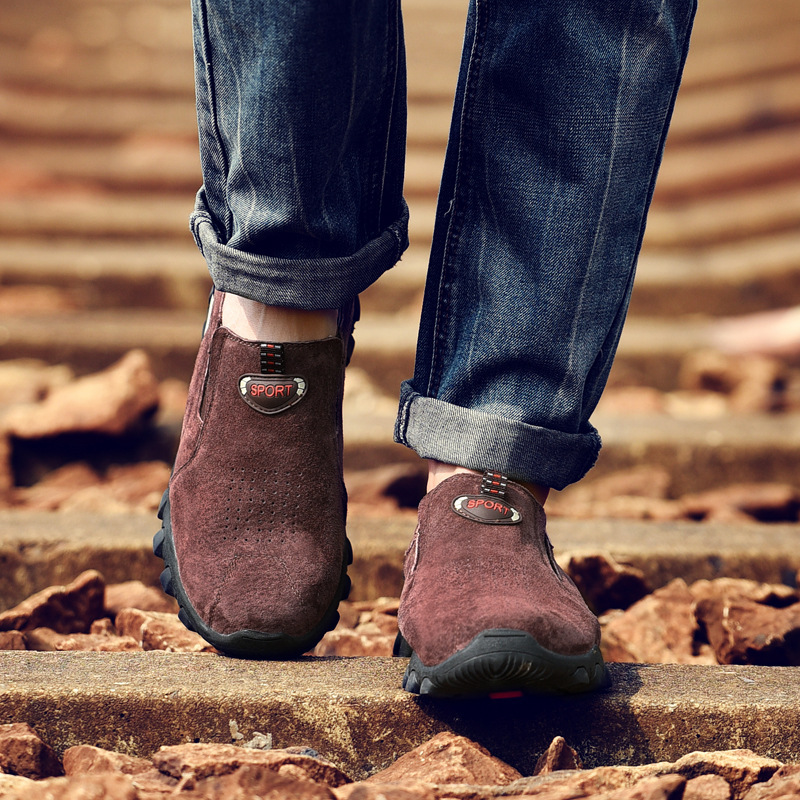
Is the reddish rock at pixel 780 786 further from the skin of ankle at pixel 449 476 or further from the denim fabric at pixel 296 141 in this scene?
the denim fabric at pixel 296 141

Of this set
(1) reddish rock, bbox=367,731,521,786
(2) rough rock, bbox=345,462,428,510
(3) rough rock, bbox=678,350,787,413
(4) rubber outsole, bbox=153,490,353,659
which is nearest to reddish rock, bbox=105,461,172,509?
(2) rough rock, bbox=345,462,428,510

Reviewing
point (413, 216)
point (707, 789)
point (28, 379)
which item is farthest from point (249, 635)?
point (413, 216)

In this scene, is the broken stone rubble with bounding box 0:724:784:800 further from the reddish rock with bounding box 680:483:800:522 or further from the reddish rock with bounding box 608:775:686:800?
the reddish rock with bounding box 680:483:800:522

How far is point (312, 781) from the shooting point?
2.46 ft

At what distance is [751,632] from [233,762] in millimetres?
638

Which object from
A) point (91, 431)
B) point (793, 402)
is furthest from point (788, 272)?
point (91, 431)

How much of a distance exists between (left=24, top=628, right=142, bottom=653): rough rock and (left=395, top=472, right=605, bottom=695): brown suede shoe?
0.32 meters

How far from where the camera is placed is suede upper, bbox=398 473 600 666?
0.83m

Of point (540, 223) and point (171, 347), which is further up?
point (540, 223)

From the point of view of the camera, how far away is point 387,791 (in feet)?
2.40

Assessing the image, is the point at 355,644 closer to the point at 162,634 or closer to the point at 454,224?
the point at 162,634

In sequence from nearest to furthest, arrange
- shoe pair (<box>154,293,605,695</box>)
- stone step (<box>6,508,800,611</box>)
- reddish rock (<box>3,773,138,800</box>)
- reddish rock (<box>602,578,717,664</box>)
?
reddish rock (<box>3,773,138,800</box>)
shoe pair (<box>154,293,605,695</box>)
reddish rock (<box>602,578,717,664</box>)
stone step (<box>6,508,800,611</box>)

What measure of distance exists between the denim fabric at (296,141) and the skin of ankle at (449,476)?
20 centimetres

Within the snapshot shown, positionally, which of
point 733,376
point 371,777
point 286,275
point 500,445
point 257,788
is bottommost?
point 733,376
